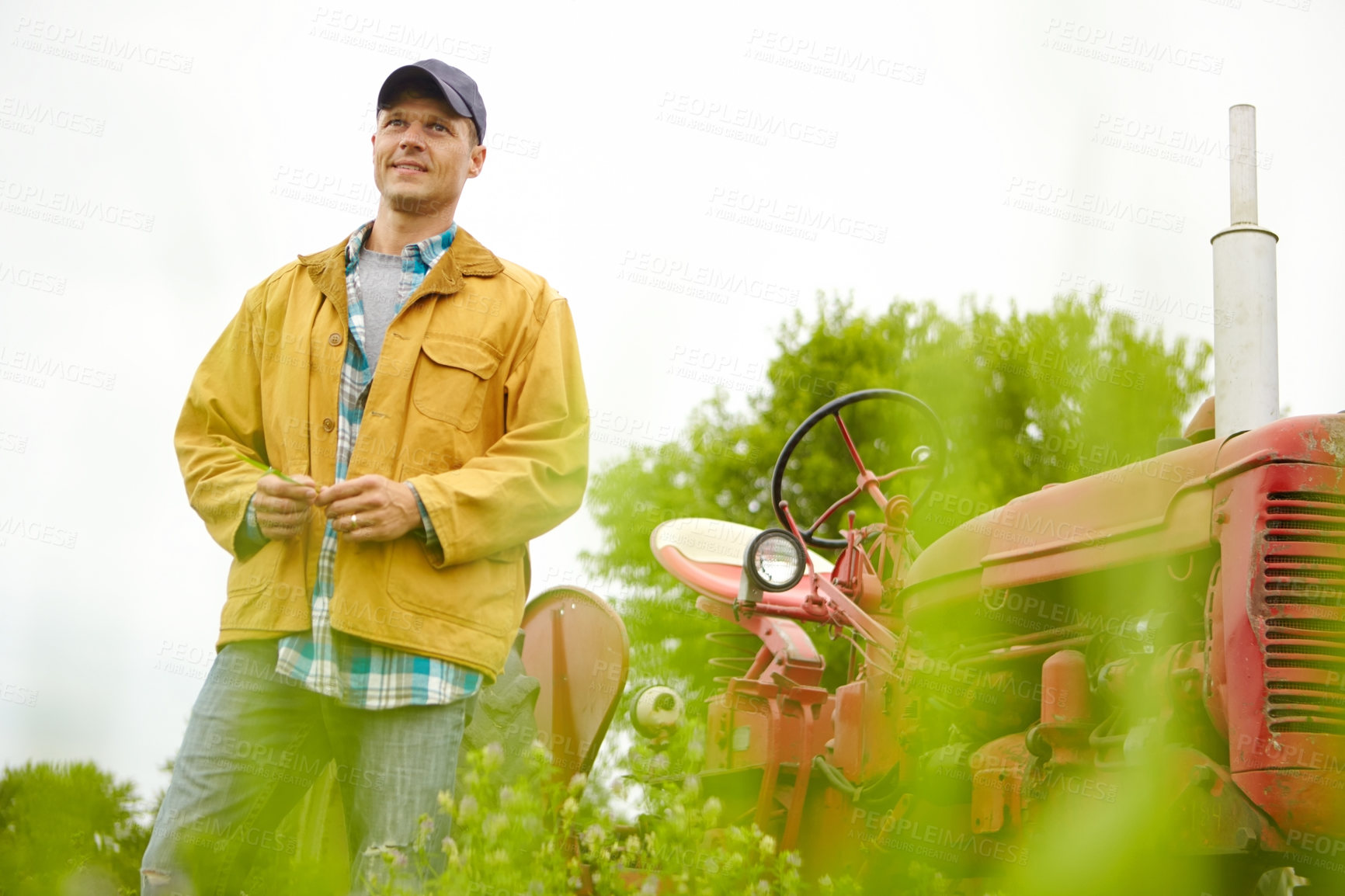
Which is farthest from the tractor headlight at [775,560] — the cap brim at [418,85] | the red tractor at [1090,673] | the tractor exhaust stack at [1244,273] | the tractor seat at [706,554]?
the cap brim at [418,85]

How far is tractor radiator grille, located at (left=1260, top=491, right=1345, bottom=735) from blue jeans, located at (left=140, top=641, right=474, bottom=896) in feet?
4.82

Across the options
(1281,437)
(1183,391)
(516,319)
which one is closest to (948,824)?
(1281,437)

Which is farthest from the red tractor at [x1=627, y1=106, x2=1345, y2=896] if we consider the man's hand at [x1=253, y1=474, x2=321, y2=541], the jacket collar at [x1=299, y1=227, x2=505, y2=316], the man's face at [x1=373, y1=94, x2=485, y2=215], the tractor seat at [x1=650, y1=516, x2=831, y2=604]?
the man's face at [x1=373, y1=94, x2=485, y2=215]

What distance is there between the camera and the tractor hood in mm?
2336

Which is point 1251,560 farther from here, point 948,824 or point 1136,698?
point 948,824

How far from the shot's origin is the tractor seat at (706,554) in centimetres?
464

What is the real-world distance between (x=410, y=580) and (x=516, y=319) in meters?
0.55

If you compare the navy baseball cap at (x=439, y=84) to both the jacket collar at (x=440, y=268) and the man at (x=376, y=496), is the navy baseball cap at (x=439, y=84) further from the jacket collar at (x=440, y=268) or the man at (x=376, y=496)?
the jacket collar at (x=440, y=268)

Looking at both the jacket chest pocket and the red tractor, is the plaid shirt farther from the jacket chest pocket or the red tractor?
the red tractor

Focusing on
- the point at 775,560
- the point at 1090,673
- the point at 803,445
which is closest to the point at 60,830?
the point at 1090,673

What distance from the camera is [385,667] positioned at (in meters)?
2.02

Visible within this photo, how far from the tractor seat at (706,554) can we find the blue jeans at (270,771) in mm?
2539

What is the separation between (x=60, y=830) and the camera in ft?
5.71

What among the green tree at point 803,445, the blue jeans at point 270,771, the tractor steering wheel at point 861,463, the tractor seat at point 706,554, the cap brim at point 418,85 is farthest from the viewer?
the green tree at point 803,445
